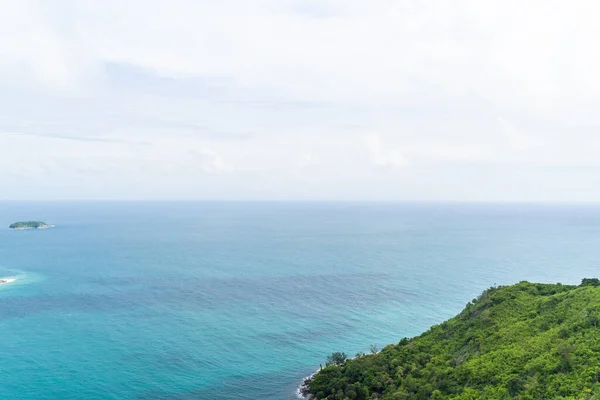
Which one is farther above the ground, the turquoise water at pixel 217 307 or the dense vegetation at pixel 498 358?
the dense vegetation at pixel 498 358

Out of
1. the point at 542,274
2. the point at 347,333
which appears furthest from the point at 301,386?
the point at 542,274

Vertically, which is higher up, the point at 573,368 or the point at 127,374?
the point at 573,368

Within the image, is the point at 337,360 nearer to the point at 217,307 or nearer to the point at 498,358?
the point at 498,358

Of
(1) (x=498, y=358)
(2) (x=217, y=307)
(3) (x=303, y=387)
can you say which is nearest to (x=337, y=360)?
(3) (x=303, y=387)

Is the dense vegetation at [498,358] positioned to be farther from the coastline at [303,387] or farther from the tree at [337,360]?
the coastline at [303,387]

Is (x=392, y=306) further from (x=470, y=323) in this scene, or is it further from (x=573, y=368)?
(x=573, y=368)

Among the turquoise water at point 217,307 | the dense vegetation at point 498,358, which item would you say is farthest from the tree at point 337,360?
the turquoise water at point 217,307
